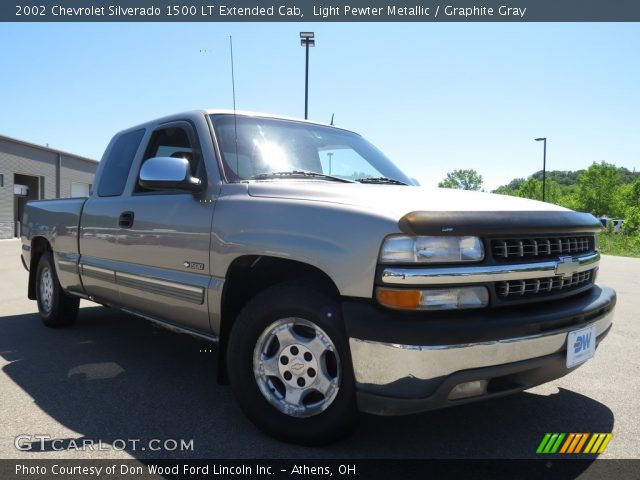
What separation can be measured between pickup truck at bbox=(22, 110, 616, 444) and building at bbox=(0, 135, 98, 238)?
28043 mm

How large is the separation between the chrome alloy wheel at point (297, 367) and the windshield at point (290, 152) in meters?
1.02

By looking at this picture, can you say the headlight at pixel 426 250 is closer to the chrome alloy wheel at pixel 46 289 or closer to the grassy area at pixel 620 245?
the chrome alloy wheel at pixel 46 289

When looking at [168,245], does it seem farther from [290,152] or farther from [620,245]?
[620,245]

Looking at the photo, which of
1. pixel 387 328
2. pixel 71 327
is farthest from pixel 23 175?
pixel 387 328

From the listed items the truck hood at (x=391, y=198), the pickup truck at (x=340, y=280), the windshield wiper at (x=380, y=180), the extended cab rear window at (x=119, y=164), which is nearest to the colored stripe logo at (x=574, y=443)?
the pickup truck at (x=340, y=280)

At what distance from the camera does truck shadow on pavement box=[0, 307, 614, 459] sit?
2.59 meters

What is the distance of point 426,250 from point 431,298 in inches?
8.1

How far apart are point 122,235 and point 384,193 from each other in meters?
2.18

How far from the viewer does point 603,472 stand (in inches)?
94.1

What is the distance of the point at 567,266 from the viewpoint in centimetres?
258

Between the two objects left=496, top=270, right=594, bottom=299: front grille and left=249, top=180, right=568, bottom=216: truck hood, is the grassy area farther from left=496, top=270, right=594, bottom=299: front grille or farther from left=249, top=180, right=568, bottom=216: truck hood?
left=249, top=180, right=568, bottom=216: truck hood

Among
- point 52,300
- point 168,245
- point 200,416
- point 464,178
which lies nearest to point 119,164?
point 168,245

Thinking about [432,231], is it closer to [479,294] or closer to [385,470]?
[479,294]

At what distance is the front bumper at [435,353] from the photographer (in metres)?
2.12
